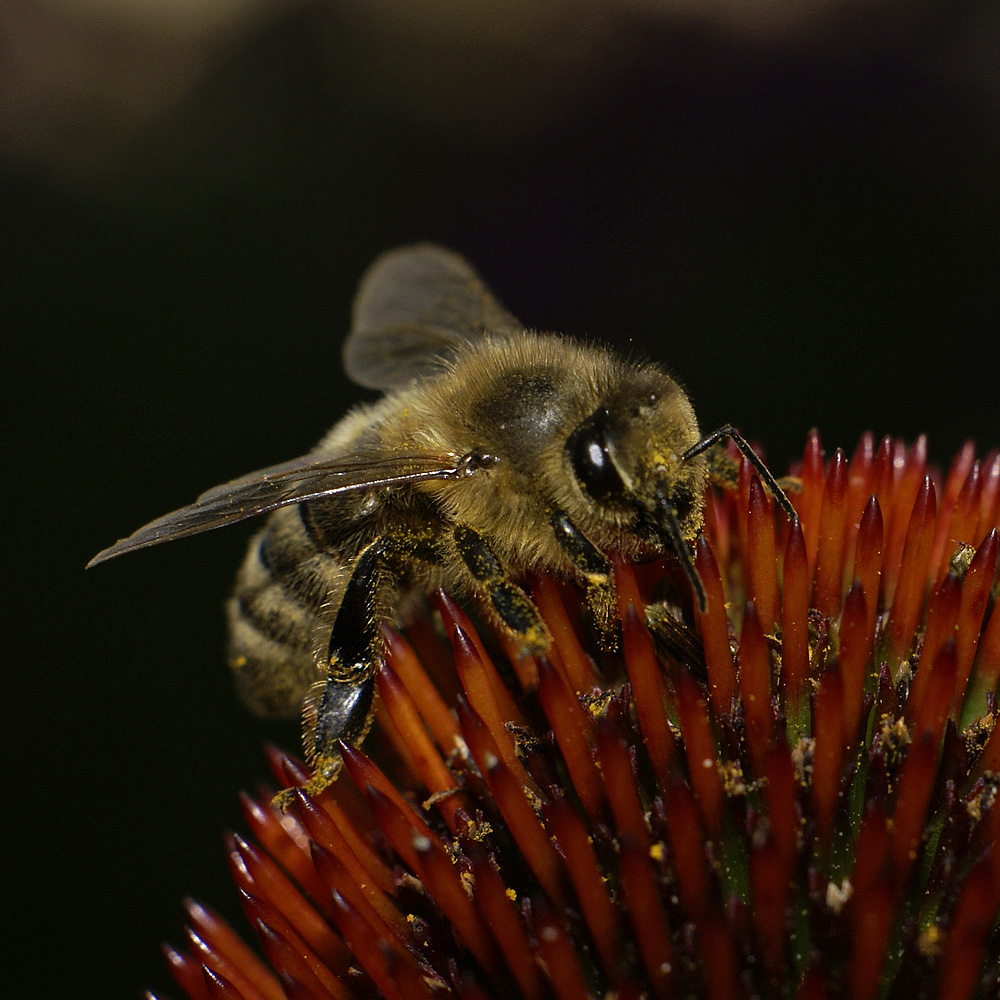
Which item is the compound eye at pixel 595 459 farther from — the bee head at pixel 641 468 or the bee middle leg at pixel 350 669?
the bee middle leg at pixel 350 669

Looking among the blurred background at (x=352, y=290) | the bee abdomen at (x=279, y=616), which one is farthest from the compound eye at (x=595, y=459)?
the blurred background at (x=352, y=290)

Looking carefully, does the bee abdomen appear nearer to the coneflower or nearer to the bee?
the bee

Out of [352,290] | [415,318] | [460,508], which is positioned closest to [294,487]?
[460,508]

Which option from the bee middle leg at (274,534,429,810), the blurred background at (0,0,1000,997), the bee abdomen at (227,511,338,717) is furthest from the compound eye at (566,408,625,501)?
the blurred background at (0,0,1000,997)

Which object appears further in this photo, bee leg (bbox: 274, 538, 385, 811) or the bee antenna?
bee leg (bbox: 274, 538, 385, 811)

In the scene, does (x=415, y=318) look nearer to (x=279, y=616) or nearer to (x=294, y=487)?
(x=279, y=616)

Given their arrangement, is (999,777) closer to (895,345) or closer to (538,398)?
(538,398)
